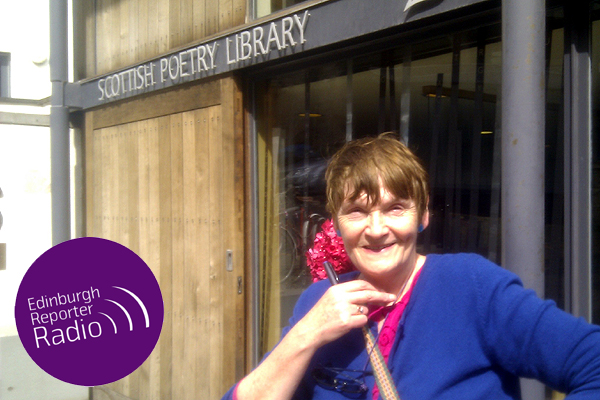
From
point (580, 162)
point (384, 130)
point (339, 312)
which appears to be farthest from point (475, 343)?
point (384, 130)

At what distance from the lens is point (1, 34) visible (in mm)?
5895

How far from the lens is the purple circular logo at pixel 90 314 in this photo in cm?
249

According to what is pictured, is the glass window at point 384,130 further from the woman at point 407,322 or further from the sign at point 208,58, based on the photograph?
the woman at point 407,322

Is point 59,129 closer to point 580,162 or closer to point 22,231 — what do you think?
point 22,231

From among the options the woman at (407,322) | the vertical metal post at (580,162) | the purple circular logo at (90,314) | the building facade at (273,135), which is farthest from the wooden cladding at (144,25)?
the woman at (407,322)

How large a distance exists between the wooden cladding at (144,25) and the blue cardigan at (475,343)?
8.40ft

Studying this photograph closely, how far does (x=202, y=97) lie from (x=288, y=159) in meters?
0.72

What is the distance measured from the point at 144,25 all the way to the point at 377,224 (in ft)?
11.2

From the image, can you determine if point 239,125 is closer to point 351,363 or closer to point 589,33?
point 589,33

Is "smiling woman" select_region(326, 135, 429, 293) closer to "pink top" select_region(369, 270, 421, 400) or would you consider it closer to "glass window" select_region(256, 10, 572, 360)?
"pink top" select_region(369, 270, 421, 400)

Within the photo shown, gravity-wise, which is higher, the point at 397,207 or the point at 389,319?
the point at 397,207

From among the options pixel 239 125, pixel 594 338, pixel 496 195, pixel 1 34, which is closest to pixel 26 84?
pixel 1 34

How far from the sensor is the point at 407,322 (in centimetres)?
133

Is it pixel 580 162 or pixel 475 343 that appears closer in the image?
pixel 475 343
